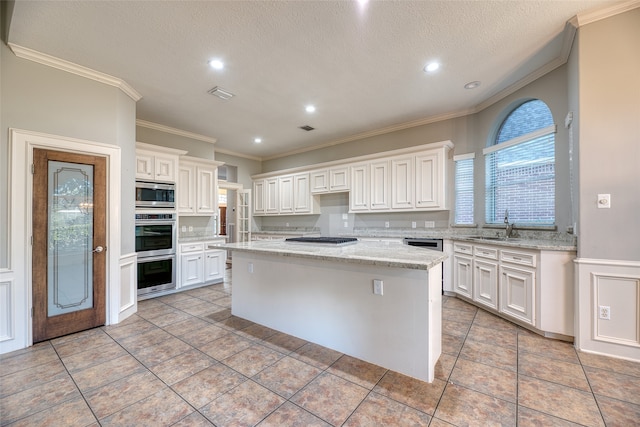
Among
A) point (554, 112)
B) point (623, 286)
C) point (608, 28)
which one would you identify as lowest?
point (623, 286)

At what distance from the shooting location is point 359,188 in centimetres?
527

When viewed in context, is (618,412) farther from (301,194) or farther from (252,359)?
(301,194)

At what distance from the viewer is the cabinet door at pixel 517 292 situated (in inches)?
112

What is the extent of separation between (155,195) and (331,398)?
3.96 m

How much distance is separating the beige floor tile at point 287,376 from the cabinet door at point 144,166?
3.53 m

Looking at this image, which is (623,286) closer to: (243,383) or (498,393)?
(498,393)

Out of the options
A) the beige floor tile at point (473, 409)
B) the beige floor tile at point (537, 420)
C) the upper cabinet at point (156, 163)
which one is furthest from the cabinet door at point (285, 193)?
the beige floor tile at point (537, 420)

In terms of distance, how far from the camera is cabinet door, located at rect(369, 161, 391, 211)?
491cm

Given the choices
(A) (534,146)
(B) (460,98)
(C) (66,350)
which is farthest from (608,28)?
(C) (66,350)

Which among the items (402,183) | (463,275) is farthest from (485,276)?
(402,183)

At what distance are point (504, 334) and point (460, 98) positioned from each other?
10.4ft

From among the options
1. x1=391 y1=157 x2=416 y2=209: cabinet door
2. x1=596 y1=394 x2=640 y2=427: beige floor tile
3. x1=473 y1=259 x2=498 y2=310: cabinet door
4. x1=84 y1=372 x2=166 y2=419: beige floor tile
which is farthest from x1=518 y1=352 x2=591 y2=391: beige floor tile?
x1=84 y1=372 x2=166 y2=419: beige floor tile

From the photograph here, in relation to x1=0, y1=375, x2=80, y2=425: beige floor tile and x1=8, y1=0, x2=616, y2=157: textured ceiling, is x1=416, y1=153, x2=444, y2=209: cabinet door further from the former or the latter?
x1=0, y1=375, x2=80, y2=425: beige floor tile

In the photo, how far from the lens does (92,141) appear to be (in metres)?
3.09
